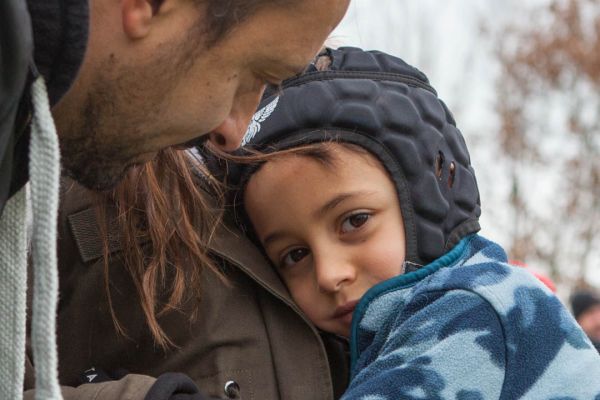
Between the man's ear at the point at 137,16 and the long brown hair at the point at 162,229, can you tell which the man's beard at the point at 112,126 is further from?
the long brown hair at the point at 162,229

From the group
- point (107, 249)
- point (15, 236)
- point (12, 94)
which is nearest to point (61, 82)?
point (12, 94)

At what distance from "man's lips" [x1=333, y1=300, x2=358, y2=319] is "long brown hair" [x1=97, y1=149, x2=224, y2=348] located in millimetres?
294

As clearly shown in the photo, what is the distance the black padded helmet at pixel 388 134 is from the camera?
8.88ft

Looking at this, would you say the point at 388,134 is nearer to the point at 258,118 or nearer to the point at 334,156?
the point at 334,156

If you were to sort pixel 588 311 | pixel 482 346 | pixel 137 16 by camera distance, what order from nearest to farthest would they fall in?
pixel 137 16 < pixel 482 346 < pixel 588 311

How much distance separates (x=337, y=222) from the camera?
269 centimetres

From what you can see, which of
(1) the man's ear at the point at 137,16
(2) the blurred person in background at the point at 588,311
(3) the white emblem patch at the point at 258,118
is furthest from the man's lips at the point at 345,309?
(2) the blurred person in background at the point at 588,311

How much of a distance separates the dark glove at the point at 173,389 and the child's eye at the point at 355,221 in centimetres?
58

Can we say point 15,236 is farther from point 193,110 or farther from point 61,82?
point 193,110

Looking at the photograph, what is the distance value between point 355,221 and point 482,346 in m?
0.53

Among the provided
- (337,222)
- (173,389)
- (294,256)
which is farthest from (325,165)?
(173,389)

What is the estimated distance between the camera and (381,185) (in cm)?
271

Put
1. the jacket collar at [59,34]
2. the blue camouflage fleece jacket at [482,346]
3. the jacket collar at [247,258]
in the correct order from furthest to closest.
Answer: the jacket collar at [247,258]
the blue camouflage fleece jacket at [482,346]
the jacket collar at [59,34]

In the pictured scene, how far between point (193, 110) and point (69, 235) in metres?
0.83
